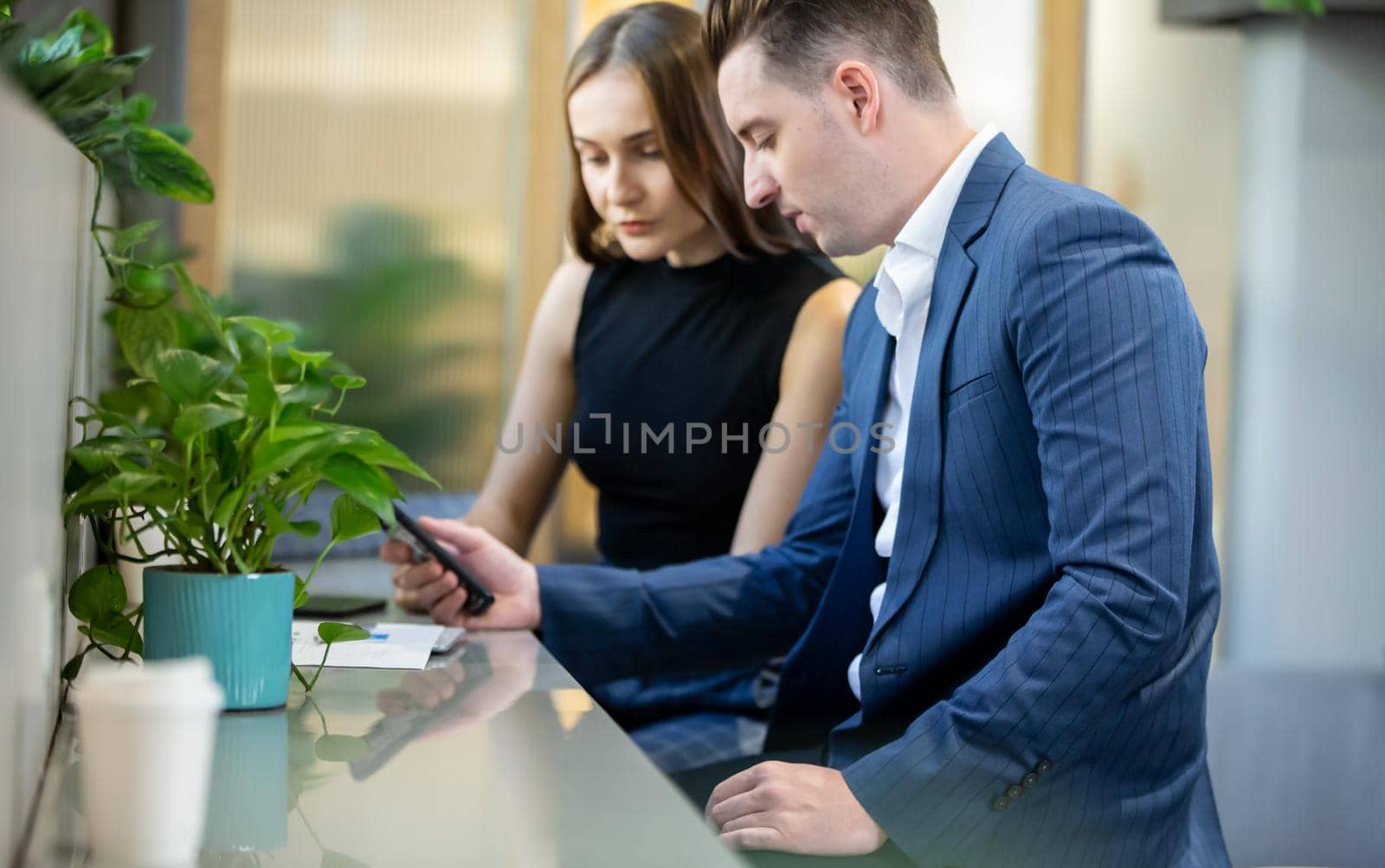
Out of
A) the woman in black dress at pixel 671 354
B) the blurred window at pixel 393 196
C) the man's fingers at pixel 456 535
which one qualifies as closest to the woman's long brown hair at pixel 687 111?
the woman in black dress at pixel 671 354

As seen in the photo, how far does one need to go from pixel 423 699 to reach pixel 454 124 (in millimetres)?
2414

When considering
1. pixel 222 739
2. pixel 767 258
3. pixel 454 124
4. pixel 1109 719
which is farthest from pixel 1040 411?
pixel 454 124

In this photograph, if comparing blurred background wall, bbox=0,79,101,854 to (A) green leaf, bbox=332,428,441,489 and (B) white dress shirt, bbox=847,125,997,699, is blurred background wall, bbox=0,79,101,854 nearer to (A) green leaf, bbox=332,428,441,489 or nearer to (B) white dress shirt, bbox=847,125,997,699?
(A) green leaf, bbox=332,428,441,489

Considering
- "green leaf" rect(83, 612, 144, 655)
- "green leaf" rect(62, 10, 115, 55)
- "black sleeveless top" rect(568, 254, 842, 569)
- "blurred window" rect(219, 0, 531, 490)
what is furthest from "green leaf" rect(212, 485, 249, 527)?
"blurred window" rect(219, 0, 531, 490)

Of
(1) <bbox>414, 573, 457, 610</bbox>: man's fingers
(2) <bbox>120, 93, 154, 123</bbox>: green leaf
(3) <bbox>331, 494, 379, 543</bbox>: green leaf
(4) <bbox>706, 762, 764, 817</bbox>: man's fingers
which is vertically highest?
(2) <bbox>120, 93, 154, 123</bbox>: green leaf

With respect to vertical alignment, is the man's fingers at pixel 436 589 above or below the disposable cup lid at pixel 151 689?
below

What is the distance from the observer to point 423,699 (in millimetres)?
1050

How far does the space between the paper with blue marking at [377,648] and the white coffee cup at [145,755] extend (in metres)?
0.53

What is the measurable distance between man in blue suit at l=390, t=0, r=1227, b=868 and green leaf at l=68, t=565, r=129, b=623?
46cm

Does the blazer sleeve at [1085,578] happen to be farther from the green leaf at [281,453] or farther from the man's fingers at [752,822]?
the green leaf at [281,453]

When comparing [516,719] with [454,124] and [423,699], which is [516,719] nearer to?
[423,699]

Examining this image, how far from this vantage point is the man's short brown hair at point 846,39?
1261mm

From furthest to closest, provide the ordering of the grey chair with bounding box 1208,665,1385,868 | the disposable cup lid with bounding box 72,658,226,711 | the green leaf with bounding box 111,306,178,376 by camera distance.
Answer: the grey chair with bounding box 1208,665,1385,868 < the green leaf with bounding box 111,306,178,376 < the disposable cup lid with bounding box 72,658,226,711

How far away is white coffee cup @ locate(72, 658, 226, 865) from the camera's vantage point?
0.60m
